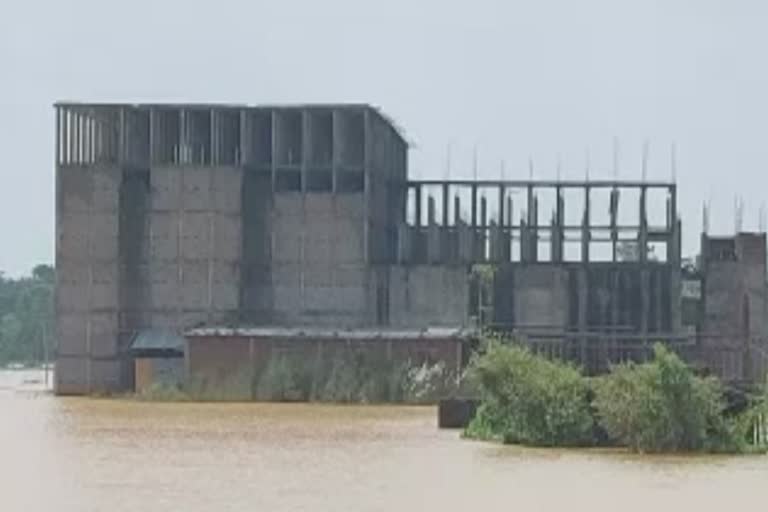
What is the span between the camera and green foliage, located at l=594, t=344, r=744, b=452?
3759cm

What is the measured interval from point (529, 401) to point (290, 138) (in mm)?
39233

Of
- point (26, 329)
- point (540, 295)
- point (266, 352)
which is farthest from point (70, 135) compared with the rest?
point (26, 329)

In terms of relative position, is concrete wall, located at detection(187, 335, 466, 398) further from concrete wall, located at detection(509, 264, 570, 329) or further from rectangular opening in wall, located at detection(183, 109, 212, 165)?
concrete wall, located at detection(509, 264, 570, 329)

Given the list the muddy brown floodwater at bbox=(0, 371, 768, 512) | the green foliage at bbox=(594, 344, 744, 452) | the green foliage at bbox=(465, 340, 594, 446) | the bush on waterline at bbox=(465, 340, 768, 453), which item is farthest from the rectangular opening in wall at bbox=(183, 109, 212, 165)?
the green foliage at bbox=(594, 344, 744, 452)

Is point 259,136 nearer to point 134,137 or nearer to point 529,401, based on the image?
point 134,137

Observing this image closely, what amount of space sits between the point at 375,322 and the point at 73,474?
44010 millimetres

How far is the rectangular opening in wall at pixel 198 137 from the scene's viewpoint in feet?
255

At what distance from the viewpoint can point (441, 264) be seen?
78625 millimetres

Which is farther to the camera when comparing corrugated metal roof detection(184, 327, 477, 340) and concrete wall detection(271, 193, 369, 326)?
concrete wall detection(271, 193, 369, 326)

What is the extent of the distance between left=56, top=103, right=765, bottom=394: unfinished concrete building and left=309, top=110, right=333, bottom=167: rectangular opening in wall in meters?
0.08

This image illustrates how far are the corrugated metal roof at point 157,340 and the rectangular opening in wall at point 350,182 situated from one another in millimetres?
8894

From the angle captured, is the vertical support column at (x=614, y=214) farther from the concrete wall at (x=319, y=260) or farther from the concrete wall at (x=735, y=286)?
the concrete wall at (x=319, y=260)

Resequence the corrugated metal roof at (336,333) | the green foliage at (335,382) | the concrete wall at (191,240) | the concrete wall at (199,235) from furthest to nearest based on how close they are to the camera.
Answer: the concrete wall at (199,235) < the concrete wall at (191,240) < the corrugated metal roof at (336,333) < the green foliage at (335,382)

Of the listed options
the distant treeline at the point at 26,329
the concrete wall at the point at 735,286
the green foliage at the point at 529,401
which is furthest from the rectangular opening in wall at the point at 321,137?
the distant treeline at the point at 26,329
